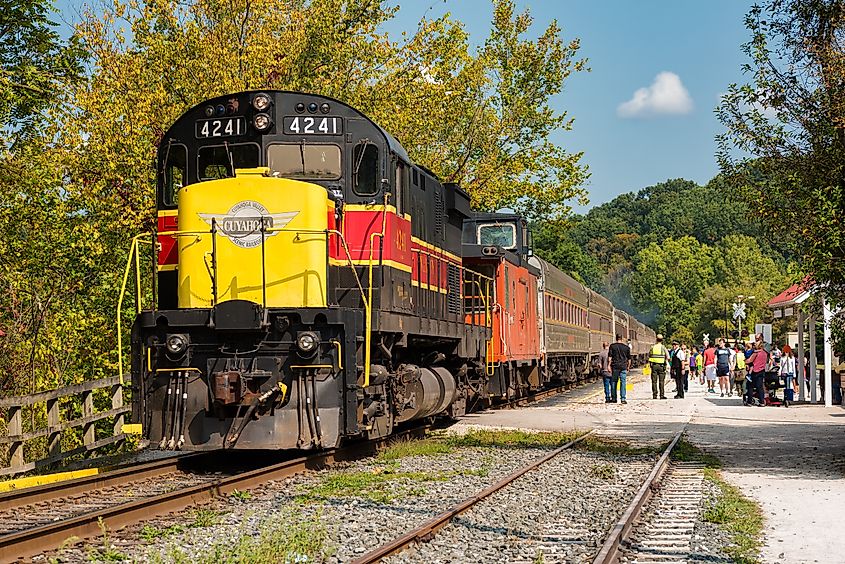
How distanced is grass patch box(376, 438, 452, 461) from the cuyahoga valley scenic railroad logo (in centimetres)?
348

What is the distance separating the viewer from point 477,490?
10.3 metres

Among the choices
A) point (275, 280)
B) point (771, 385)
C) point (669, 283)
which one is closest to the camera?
point (275, 280)

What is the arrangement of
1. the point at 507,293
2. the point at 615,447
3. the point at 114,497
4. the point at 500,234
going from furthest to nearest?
1. the point at 500,234
2. the point at 507,293
3. the point at 615,447
4. the point at 114,497

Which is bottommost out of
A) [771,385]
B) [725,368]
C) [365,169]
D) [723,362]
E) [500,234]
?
A: [771,385]

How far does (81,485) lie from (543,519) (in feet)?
15.2

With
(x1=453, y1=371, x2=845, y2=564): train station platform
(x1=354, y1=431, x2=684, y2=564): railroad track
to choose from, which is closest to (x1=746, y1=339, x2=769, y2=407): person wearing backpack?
(x1=453, y1=371, x2=845, y2=564): train station platform

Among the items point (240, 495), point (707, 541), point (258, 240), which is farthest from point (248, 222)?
point (707, 541)

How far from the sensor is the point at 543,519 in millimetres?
8719

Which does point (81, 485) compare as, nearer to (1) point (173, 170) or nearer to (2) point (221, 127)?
(1) point (173, 170)

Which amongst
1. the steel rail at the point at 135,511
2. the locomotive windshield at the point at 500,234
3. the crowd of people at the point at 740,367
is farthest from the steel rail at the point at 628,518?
the crowd of people at the point at 740,367

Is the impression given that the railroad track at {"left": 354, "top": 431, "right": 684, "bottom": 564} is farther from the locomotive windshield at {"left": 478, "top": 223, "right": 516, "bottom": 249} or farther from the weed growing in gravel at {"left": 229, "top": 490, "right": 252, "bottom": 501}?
the locomotive windshield at {"left": 478, "top": 223, "right": 516, "bottom": 249}

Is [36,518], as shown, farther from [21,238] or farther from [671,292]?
[671,292]

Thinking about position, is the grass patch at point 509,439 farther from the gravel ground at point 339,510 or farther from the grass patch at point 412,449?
the gravel ground at point 339,510

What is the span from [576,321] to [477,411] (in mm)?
13179
